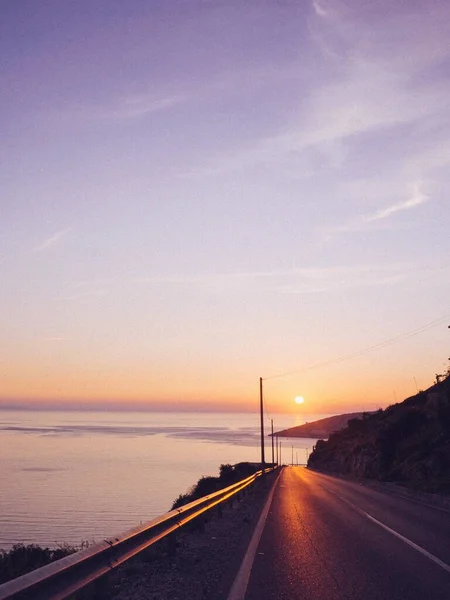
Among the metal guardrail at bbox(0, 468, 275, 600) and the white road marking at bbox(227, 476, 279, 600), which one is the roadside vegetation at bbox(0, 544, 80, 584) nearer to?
the metal guardrail at bbox(0, 468, 275, 600)

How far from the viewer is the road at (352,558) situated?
7289mm

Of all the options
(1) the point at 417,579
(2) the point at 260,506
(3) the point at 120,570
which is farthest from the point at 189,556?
(2) the point at 260,506

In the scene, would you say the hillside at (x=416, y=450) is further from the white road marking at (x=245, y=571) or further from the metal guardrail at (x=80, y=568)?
the metal guardrail at (x=80, y=568)

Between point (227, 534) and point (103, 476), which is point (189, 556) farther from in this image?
point (103, 476)

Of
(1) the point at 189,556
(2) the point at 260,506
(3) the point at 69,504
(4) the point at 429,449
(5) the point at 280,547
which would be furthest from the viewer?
(3) the point at 69,504

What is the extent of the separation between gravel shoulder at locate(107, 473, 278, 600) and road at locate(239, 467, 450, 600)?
47 centimetres

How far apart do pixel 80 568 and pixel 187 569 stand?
3936 mm

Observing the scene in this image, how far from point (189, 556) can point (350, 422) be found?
111449mm

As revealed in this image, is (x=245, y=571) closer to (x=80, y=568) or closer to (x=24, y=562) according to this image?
(x=80, y=568)

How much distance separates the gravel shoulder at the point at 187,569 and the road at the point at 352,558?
1.54ft

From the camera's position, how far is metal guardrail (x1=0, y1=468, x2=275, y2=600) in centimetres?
421

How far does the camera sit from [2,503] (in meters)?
61.7

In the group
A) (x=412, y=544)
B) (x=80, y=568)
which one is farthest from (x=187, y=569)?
(x=412, y=544)

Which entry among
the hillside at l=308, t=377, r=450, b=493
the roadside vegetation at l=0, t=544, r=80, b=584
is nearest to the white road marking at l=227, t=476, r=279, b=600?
the roadside vegetation at l=0, t=544, r=80, b=584
